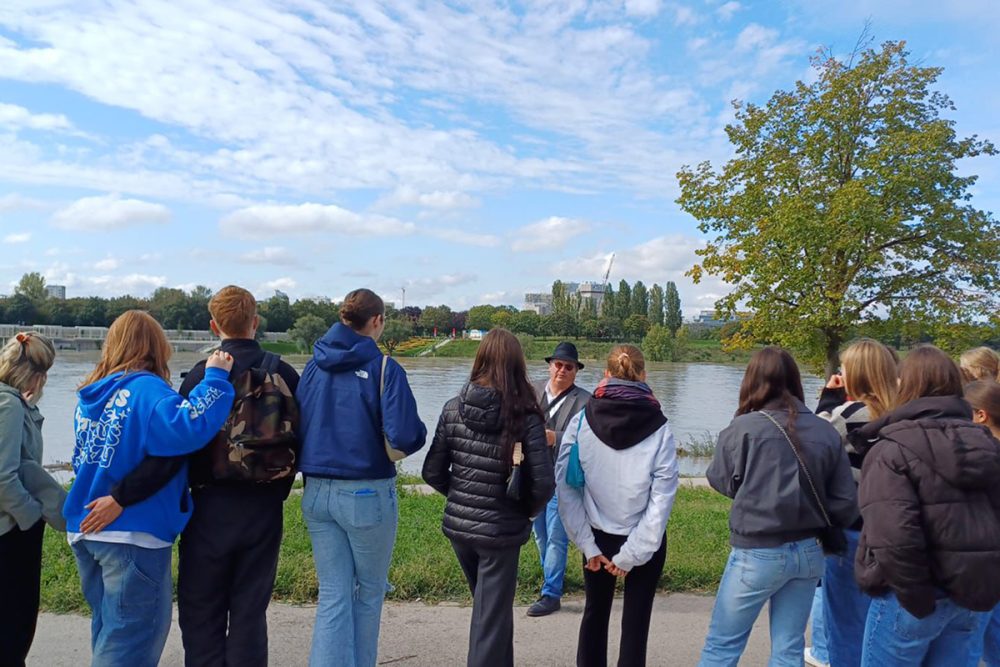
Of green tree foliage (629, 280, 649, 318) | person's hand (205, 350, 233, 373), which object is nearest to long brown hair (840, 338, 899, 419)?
person's hand (205, 350, 233, 373)

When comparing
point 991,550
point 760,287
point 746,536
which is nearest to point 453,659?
point 746,536

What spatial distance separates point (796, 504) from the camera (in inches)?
119

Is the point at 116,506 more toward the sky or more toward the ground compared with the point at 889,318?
more toward the ground

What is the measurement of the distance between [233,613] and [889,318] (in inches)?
470

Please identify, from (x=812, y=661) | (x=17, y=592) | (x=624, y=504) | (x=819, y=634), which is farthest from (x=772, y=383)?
(x=17, y=592)

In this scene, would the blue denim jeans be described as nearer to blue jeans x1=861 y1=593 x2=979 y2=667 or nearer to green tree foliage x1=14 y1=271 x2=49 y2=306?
blue jeans x1=861 y1=593 x2=979 y2=667

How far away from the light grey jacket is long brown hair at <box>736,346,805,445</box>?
127 inches

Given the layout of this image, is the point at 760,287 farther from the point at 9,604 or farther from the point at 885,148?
the point at 9,604

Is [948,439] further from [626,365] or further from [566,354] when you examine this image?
[566,354]

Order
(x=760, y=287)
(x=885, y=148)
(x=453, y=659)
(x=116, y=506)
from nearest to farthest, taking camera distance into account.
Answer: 1. (x=116, y=506)
2. (x=453, y=659)
3. (x=885, y=148)
4. (x=760, y=287)

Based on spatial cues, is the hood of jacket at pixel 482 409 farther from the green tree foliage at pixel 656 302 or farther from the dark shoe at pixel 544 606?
the green tree foliage at pixel 656 302

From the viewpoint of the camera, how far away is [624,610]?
11.3 ft

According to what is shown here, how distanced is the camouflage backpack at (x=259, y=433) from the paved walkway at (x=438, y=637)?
1.27m

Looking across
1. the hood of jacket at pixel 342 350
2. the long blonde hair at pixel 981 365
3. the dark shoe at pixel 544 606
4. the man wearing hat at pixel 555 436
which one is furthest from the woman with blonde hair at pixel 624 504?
the long blonde hair at pixel 981 365
